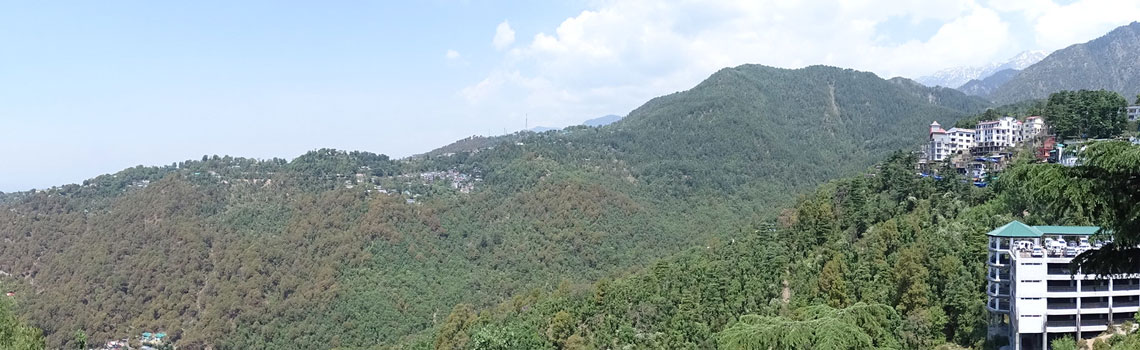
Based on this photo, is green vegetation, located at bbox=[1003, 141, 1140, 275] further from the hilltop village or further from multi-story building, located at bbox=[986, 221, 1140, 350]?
the hilltop village

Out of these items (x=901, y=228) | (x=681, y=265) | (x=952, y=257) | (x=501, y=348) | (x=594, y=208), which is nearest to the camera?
(x=952, y=257)

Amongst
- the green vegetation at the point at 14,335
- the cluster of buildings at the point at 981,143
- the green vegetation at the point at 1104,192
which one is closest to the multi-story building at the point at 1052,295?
the cluster of buildings at the point at 981,143

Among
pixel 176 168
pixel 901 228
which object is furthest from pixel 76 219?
pixel 901 228

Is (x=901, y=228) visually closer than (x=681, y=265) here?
Yes

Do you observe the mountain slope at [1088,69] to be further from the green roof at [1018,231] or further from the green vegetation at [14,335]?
the green vegetation at [14,335]

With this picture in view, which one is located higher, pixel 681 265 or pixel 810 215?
pixel 810 215

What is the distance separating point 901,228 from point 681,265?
42.0ft

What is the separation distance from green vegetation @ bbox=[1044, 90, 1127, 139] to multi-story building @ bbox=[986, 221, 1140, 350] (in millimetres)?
17146

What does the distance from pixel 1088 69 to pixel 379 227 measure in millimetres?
140740

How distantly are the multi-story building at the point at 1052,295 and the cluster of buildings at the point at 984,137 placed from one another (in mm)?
22579

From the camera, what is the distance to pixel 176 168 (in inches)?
3846

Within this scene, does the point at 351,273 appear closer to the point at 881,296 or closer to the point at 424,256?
the point at 424,256

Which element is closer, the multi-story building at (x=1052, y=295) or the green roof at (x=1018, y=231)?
the multi-story building at (x=1052, y=295)

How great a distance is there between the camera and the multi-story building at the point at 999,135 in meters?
44.0
